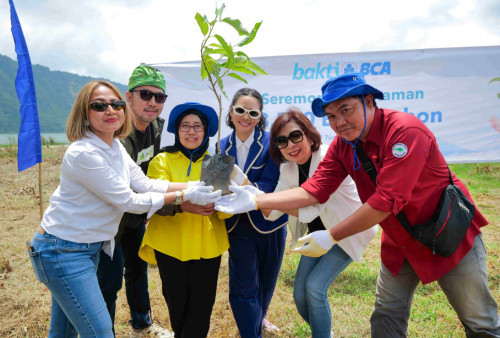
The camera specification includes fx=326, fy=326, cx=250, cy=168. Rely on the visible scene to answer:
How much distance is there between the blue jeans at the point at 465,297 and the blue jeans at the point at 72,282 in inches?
66.6

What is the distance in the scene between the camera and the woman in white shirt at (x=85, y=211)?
5.51 ft

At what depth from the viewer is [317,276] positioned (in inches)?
91.7

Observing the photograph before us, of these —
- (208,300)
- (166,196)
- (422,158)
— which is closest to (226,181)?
(166,196)

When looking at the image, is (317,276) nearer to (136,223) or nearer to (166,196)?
(166,196)

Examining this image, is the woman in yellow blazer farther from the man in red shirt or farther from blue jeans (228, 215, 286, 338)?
the man in red shirt

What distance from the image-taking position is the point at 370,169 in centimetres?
188

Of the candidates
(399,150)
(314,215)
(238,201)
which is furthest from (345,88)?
(238,201)

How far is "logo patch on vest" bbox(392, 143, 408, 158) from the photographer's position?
163 centimetres

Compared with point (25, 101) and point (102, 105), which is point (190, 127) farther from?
point (25, 101)

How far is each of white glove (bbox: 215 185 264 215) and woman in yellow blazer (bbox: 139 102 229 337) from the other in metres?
0.10

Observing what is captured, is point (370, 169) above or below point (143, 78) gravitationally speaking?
below

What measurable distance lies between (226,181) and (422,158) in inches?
47.8

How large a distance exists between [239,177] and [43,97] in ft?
536

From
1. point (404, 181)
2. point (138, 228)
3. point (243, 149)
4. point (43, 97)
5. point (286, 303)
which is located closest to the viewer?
point (404, 181)
